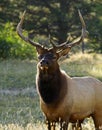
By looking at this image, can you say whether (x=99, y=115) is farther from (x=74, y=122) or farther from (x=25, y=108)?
(x=25, y=108)

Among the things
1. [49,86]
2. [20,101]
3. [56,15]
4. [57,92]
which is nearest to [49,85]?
[49,86]

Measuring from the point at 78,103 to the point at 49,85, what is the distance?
2.37 ft

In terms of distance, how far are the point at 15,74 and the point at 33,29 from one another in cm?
2270

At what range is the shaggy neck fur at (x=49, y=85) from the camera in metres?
9.04

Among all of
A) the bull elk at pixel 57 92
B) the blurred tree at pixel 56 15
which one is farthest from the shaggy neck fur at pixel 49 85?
the blurred tree at pixel 56 15

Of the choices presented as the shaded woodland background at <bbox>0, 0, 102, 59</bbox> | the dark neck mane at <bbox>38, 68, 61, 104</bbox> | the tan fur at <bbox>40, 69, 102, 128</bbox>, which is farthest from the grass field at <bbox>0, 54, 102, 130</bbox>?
the shaded woodland background at <bbox>0, 0, 102, 59</bbox>

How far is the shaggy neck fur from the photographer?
904 centimetres

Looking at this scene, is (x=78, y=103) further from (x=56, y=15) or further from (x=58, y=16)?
(x=56, y=15)

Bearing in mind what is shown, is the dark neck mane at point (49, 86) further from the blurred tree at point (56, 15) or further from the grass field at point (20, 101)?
the blurred tree at point (56, 15)

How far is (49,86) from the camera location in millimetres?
9156

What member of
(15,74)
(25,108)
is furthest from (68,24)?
(25,108)

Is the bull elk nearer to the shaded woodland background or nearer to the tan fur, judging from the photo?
the tan fur

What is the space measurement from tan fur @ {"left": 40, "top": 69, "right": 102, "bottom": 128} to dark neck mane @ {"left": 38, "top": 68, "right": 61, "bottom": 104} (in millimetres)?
119

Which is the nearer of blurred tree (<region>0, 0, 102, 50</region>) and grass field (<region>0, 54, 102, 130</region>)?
grass field (<region>0, 54, 102, 130</region>)
